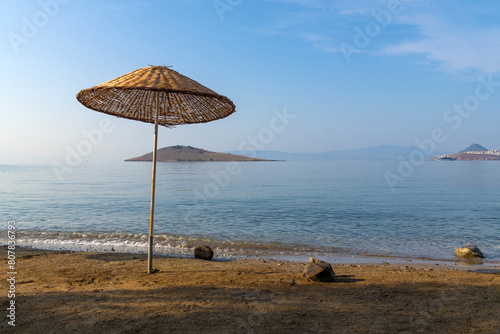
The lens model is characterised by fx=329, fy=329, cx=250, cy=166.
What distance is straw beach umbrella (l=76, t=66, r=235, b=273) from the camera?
596 cm

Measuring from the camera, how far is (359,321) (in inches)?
178

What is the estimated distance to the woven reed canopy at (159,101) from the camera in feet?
19.6

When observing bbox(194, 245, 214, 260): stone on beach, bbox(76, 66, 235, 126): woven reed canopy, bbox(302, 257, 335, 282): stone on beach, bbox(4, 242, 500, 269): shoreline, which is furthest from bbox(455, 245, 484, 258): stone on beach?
bbox(76, 66, 235, 126): woven reed canopy

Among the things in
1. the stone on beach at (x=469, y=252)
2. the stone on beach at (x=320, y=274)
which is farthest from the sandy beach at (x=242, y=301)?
the stone on beach at (x=469, y=252)

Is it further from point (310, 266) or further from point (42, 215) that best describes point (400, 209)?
point (42, 215)

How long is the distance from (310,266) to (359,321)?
2.20 meters

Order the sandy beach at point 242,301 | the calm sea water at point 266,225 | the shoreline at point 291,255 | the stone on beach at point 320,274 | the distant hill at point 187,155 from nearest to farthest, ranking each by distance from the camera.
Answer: the sandy beach at point 242,301 → the stone on beach at point 320,274 → the shoreline at point 291,255 → the calm sea water at point 266,225 → the distant hill at point 187,155

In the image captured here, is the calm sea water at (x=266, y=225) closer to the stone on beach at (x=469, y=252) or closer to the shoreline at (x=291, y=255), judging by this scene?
the shoreline at (x=291, y=255)

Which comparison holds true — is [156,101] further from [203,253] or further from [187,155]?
[187,155]

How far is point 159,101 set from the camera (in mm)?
7355

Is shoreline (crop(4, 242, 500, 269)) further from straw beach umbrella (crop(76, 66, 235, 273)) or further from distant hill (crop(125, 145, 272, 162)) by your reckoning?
distant hill (crop(125, 145, 272, 162))

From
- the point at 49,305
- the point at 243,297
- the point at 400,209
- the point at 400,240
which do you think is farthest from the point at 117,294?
the point at 400,209

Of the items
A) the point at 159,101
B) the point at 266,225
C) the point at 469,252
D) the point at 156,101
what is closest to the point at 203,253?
the point at 159,101

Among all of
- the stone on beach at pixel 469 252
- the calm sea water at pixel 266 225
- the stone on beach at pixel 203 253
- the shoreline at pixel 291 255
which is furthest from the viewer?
the calm sea water at pixel 266 225
